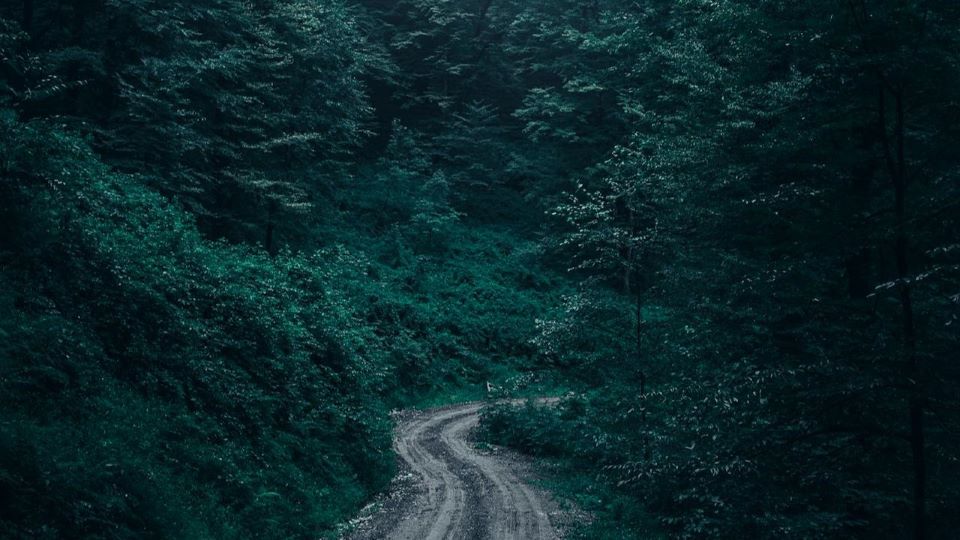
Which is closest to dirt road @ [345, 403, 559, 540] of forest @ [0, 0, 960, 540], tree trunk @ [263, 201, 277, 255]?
forest @ [0, 0, 960, 540]

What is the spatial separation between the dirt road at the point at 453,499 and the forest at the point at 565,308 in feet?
2.48

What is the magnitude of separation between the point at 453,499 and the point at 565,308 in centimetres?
606

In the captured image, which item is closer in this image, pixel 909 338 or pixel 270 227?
pixel 909 338

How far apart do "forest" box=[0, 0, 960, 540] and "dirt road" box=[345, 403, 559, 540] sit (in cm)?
75

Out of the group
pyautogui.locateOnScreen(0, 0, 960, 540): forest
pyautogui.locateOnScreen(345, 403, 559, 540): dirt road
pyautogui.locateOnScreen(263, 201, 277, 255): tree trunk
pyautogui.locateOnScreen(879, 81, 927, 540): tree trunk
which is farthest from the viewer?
pyautogui.locateOnScreen(263, 201, 277, 255): tree trunk

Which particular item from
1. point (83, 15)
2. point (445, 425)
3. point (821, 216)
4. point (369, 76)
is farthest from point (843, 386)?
point (369, 76)

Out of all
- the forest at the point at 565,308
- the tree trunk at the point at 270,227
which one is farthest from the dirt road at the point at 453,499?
the tree trunk at the point at 270,227

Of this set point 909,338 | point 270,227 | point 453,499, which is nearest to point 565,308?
point 453,499

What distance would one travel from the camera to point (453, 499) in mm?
13648

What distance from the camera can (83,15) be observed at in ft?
67.5

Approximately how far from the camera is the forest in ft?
28.4

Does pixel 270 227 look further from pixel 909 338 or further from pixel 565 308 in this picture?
pixel 909 338

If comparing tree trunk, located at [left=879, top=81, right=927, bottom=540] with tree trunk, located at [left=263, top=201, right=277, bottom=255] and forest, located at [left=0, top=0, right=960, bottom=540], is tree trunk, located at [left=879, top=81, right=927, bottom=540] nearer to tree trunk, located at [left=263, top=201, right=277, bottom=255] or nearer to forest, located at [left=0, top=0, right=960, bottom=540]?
forest, located at [left=0, top=0, right=960, bottom=540]

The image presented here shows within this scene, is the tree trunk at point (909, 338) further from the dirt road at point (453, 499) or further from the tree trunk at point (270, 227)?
the tree trunk at point (270, 227)
